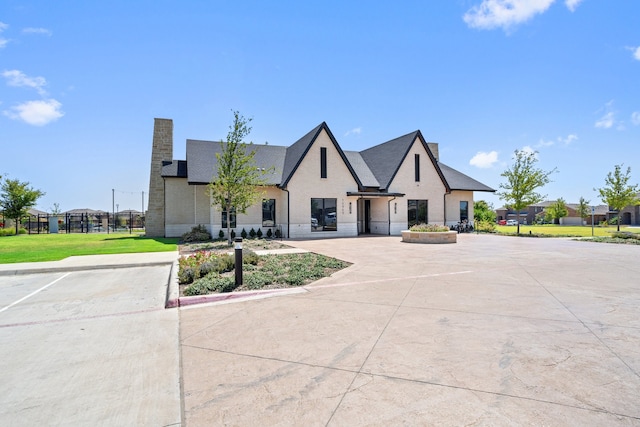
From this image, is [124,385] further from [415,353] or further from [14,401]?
[415,353]

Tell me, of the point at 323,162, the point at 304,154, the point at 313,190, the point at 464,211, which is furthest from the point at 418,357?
the point at 464,211

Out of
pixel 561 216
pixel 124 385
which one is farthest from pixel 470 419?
pixel 561 216

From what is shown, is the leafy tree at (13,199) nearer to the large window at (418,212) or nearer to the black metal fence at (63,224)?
the black metal fence at (63,224)

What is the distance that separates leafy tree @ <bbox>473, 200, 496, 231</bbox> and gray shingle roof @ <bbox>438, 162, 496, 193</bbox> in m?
3.35

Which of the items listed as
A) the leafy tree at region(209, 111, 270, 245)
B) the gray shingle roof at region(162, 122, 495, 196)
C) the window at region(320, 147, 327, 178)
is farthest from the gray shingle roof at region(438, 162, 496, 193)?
the leafy tree at region(209, 111, 270, 245)

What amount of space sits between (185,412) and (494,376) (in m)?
3.29

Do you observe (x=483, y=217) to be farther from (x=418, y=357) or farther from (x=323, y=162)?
(x=418, y=357)

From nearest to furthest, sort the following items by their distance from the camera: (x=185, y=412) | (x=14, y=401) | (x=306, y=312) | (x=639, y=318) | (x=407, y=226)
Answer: (x=185, y=412)
(x=14, y=401)
(x=639, y=318)
(x=306, y=312)
(x=407, y=226)

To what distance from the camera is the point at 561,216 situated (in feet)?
240

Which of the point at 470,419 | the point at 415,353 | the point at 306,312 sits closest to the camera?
the point at 470,419

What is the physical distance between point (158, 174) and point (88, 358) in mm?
25908

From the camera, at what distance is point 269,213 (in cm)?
2514

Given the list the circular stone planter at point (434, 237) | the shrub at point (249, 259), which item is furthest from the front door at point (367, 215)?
the shrub at point (249, 259)

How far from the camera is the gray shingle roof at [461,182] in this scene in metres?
30.7
